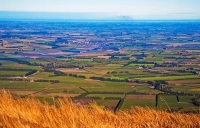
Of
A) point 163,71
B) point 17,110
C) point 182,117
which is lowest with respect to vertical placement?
point 163,71

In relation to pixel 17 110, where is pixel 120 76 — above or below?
below

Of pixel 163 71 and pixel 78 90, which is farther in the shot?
pixel 163 71

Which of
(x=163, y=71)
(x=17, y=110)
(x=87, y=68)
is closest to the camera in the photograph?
(x=17, y=110)

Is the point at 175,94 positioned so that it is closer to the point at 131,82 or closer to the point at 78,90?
the point at 131,82

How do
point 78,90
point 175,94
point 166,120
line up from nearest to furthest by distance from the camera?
1. point 166,120
2. point 175,94
3. point 78,90

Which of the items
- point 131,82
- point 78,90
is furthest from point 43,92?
point 131,82

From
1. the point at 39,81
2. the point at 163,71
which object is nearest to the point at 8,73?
the point at 39,81
